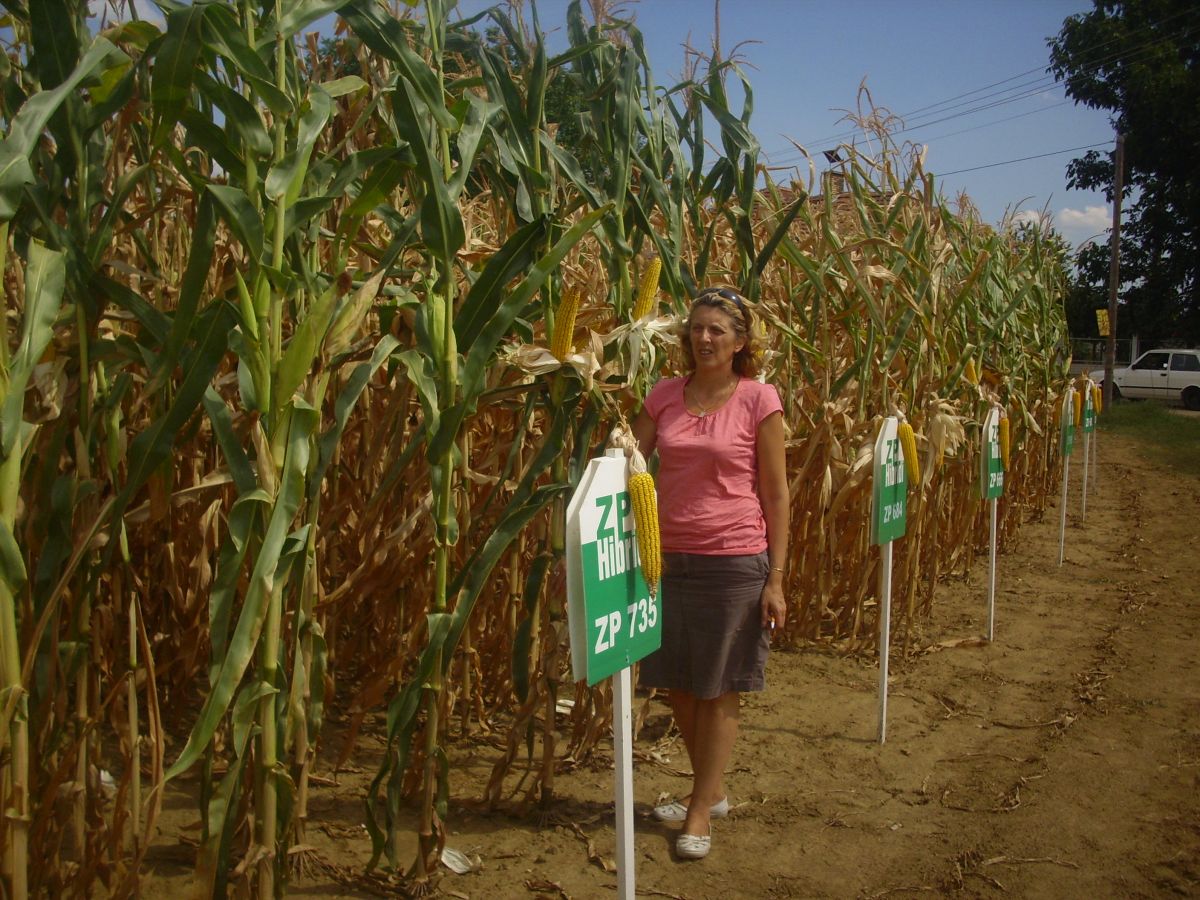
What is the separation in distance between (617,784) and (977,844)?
1.51 m

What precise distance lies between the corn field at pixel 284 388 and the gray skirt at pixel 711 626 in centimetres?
33

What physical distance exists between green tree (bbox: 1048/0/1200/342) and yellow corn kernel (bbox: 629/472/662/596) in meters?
26.6

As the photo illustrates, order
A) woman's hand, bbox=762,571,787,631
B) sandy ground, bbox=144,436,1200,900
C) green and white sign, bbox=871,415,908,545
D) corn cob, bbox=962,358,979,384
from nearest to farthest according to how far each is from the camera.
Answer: sandy ground, bbox=144,436,1200,900 < woman's hand, bbox=762,571,787,631 < green and white sign, bbox=871,415,908,545 < corn cob, bbox=962,358,979,384

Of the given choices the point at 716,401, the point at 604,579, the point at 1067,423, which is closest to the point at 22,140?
the point at 604,579

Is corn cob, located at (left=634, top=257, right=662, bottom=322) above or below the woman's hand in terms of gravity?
above

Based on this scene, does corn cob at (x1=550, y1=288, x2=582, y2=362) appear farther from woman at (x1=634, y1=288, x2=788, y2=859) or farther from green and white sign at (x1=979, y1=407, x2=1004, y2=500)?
green and white sign at (x1=979, y1=407, x2=1004, y2=500)

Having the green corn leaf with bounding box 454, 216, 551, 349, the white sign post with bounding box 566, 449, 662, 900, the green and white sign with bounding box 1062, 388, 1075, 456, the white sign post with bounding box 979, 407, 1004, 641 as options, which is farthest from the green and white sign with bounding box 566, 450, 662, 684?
the green and white sign with bounding box 1062, 388, 1075, 456

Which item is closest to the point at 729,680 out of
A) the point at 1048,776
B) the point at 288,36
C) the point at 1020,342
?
the point at 1048,776

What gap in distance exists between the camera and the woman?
2.89 metres

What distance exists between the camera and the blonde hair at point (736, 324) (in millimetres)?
2877

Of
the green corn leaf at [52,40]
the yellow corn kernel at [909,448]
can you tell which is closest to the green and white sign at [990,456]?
the yellow corn kernel at [909,448]

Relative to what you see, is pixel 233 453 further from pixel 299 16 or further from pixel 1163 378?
pixel 1163 378

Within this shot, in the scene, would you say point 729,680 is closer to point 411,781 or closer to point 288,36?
point 411,781

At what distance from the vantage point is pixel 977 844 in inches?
120
